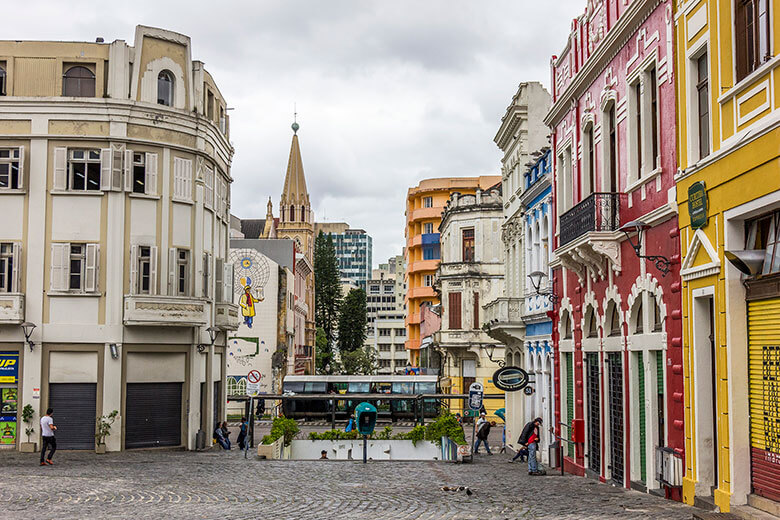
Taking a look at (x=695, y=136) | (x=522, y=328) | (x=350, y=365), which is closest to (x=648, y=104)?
(x=695, y=136)

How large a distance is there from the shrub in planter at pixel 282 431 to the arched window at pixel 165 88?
36.0ft

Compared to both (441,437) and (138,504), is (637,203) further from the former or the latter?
(441,437)

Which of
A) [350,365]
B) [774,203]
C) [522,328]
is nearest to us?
[774,203]

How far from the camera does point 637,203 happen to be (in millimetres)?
17688

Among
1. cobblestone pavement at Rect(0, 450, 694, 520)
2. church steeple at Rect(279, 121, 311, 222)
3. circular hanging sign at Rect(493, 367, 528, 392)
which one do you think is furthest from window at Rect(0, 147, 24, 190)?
church steeple at Rect(279, 121, 311, 222)

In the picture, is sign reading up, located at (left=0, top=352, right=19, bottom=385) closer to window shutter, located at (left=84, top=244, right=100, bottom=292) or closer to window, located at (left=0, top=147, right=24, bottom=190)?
window shutter, located at (left=84, top=244, right=100, bottom=292)

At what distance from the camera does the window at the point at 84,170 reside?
3082 centimetres

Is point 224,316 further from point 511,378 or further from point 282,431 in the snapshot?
point 511,378

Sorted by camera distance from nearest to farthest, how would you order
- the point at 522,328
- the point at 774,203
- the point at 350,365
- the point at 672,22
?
the point at 774,203 < the point at 672,22 < the point at 522,328 < the point at 350,365

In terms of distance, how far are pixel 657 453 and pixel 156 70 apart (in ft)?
71.8

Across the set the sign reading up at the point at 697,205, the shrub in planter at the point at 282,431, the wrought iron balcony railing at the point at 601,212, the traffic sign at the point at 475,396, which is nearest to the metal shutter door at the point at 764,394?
the sign reading up at the point at 697,205

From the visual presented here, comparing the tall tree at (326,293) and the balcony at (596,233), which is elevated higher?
the tall tree at (326,293)

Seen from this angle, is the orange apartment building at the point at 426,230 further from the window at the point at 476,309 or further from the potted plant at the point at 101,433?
the potted plant at the point at 101,433

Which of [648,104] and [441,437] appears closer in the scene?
[648,104]
